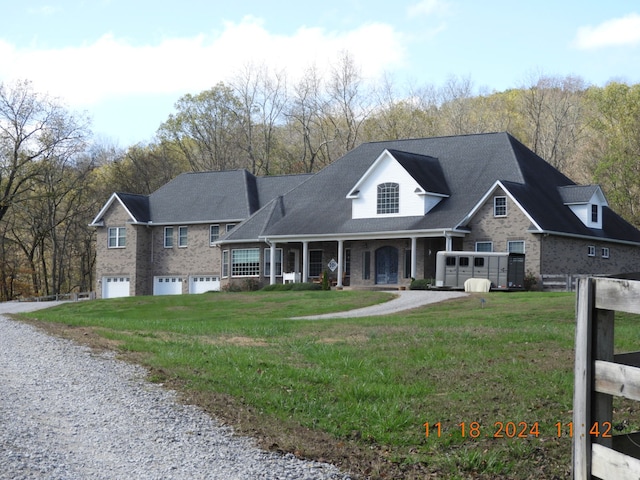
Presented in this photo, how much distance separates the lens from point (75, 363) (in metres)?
13.4

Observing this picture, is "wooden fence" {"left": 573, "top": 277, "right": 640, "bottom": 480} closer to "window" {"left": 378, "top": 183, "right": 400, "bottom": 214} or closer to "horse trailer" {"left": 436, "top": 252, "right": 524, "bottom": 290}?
"horse trailer" {"left": 436, "top": 252, "right": 524, "bottom": 290}

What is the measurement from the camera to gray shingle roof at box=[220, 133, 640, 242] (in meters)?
43.0

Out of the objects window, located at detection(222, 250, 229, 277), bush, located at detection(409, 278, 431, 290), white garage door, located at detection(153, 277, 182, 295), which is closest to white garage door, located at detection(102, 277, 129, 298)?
white garage door, located at detection(153, 277, 182, 295)

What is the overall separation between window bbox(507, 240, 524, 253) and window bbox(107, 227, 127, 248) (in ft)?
85.7

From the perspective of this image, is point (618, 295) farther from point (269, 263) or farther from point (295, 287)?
point (269, 263)

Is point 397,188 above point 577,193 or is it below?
above

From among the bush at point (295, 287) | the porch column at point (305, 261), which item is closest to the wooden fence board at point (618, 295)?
the bush at point (295, 287)

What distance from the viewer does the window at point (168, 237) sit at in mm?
56344

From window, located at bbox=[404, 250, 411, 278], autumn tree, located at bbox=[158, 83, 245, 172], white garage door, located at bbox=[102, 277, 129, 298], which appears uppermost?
autumn tree, located at bbox=[158, 83, 245, 172]

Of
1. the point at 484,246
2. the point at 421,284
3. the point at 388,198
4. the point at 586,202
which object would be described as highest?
the point at 388,198

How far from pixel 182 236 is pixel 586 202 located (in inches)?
980

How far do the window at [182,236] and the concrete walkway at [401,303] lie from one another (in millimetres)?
19809

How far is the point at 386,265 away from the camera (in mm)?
45469
